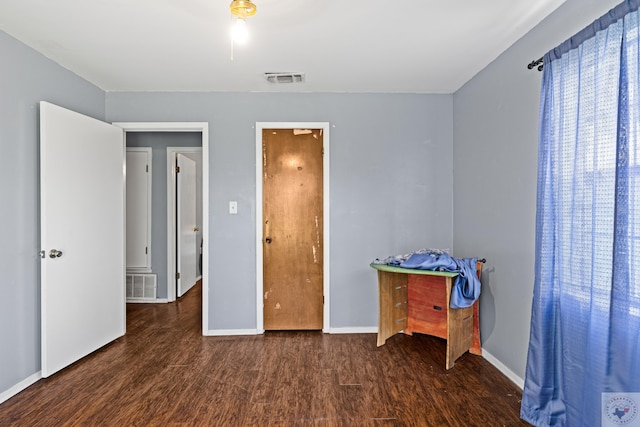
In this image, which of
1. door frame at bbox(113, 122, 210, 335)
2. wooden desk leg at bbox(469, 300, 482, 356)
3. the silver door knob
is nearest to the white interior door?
door frame at bbox(113, 122, 210, 335)

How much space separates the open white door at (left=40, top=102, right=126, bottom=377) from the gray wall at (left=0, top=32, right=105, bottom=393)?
0.27ft

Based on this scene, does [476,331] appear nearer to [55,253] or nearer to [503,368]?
[503,368]

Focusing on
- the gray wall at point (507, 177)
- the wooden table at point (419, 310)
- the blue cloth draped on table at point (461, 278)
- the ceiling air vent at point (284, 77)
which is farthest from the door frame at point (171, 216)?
the gray wall at point (507, 177)

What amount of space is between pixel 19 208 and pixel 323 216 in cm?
236

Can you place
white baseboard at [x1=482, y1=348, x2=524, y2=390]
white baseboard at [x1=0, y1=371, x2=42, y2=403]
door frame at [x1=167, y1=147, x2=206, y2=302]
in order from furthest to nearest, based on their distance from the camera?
door frame at [x1=167, y1=147, x2=206, y2=302] → white baseboard at [x1=482, y1=348, x2=524, y2=390] → white baseboard at [x1=0, y1=371, x2=42, y2=403]

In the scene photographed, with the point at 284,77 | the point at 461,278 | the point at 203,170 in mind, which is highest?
the point at 284,77

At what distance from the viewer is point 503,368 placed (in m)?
2.59

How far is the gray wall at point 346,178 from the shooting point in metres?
3.44

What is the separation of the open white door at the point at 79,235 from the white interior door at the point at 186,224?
1333mm

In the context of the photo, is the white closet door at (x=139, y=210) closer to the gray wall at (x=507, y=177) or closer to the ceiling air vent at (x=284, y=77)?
the ceiling air vent at (x=284, y=77)

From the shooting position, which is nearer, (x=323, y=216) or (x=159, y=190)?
(x=323, y=216)

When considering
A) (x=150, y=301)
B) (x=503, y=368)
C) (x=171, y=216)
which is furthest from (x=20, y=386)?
(x=503, y=368)

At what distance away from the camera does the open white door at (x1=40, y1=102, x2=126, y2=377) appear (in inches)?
100

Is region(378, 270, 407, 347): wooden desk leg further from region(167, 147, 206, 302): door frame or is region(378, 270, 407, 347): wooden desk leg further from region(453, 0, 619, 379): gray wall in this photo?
region(167, 147, 206, 302): door frame
